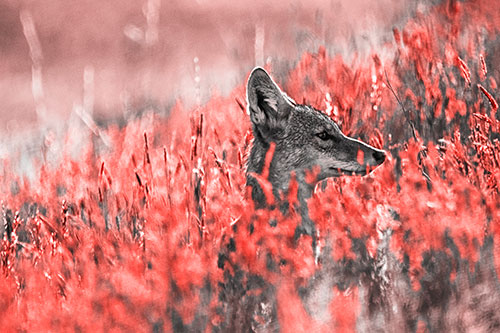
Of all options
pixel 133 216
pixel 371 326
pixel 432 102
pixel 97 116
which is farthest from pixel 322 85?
pixel 97 116

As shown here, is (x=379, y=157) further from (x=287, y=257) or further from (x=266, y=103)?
(x=287, y=257)

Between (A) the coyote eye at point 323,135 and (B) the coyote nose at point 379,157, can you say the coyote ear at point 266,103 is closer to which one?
(A) the coyote eye at point 323,135

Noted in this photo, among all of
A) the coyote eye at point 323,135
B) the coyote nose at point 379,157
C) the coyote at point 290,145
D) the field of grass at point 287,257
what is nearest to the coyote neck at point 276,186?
the coyote at point 290,145

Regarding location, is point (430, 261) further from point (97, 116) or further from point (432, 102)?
point (97, 116)

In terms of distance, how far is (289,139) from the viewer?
5.17 metres

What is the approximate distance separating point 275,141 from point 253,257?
153cm

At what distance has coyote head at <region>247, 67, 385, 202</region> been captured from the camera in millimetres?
4961

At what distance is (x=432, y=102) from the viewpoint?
5.89 metres

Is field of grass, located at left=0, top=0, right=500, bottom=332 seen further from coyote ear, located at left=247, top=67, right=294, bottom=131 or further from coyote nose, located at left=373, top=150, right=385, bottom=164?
coyote ear, located at left=247, top=67, right=294, bottom=131

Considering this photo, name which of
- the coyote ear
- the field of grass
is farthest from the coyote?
the field of grass

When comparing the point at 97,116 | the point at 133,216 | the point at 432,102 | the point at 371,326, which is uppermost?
the point at 432,102

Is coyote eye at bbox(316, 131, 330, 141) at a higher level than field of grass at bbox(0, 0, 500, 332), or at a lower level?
higher

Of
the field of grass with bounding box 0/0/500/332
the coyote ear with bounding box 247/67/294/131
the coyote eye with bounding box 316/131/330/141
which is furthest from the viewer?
the coyote eye with bounding box 316/131/330/141

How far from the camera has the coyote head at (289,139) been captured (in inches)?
195
